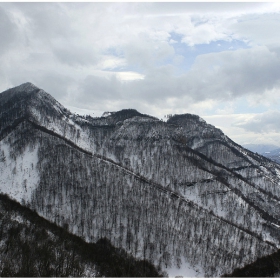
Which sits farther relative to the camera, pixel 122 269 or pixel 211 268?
pixel 211 268

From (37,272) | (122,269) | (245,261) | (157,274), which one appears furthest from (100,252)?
(245,261)

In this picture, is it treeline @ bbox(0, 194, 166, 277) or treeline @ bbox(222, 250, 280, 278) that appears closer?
treeline @ bbox(0, 194, 166, 277)

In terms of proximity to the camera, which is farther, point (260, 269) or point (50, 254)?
point (260, 269)

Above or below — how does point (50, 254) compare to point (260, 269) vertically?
above

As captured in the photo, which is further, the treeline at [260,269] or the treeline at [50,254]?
the treeline at [260,269]

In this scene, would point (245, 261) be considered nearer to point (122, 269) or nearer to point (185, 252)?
point (185, 252)

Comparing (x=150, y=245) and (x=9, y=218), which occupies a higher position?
(x=9, y=218)

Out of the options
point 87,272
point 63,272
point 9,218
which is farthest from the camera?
point 9,218

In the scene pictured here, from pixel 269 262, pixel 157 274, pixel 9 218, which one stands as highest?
pixel 9 218
